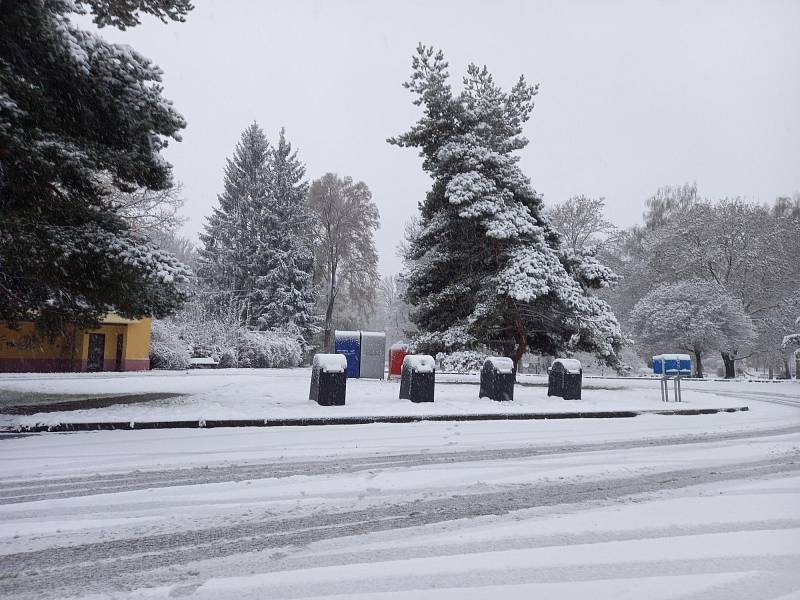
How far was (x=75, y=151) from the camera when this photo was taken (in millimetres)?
9109

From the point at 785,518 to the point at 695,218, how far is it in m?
42.5

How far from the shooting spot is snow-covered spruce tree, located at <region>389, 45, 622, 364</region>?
18.4m

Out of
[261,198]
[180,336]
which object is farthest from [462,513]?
[261,198]

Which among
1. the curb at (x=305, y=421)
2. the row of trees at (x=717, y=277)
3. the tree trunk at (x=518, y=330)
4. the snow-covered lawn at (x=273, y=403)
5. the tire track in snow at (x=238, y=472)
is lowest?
the tire track in snow at (x=238, y=472)

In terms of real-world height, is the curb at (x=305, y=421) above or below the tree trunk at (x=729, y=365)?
below

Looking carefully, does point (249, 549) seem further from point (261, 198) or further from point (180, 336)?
point (261, 198)

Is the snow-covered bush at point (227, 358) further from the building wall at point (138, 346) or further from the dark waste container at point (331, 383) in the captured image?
the dark waste container at point (331, 383)

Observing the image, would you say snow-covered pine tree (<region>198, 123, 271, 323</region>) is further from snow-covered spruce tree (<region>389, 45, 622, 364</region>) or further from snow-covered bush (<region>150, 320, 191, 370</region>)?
snow-covered spruce tree (<region>389, 45, 622, 364</region>)

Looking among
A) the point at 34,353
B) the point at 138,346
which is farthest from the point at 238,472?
the point at 34,353

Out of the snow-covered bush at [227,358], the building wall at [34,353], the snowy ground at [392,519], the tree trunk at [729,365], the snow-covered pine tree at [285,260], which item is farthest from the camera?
the snow-covered pine tree at [285,260]

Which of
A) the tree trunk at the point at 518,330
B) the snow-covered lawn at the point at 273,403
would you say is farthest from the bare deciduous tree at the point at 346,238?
the snow-covered lawn at the point at 273,403

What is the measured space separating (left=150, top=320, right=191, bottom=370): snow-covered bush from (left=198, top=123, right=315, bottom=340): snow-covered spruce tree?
916 cm

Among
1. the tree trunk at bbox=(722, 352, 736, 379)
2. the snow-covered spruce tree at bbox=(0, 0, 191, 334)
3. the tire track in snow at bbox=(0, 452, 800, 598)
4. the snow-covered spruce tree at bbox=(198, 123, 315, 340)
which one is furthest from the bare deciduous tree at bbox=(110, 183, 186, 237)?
the tree trunk at bbox=(722, 352, 736, 379)

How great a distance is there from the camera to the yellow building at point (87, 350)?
25.3m
